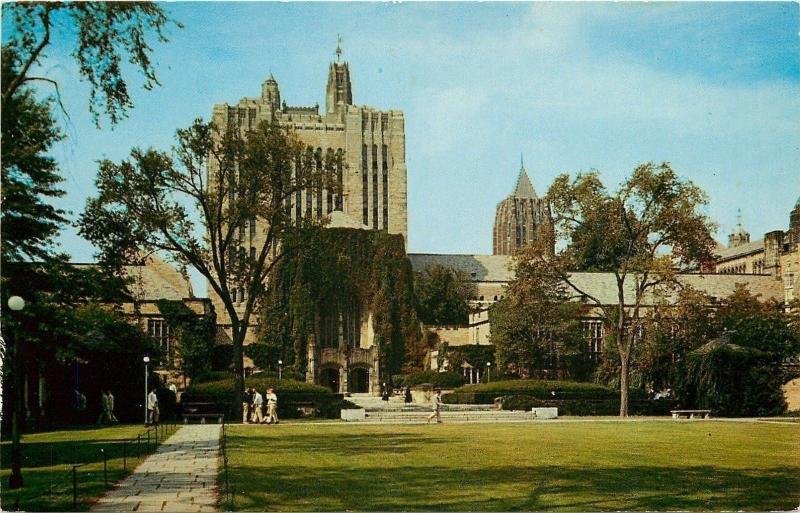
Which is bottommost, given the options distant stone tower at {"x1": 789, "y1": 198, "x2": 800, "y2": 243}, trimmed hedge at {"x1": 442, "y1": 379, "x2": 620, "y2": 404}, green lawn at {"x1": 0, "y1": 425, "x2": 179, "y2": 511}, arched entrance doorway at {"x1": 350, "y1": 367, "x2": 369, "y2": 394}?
arched entrance doorway at {"x1": 350, "y1": 367, "x2": 369, "y2": 394}

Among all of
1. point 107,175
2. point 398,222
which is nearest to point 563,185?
point 107,175

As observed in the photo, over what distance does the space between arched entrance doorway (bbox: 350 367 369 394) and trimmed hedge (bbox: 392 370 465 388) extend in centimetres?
493

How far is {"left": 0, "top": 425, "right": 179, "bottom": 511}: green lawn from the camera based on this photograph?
1324 centimetres

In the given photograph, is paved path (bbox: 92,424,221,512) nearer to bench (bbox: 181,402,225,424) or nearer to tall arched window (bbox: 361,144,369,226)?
bench (bbox: 181,402,225,424)

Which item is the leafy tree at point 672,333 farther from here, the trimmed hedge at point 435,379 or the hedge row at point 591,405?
the trimmed hedge at point 435,379

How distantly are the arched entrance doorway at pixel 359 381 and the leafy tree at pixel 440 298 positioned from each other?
1294 cm

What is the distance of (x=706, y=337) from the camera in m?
53.8

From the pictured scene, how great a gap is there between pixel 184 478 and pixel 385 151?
3517 inches

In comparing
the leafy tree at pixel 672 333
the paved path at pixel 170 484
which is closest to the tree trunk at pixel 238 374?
the paved path at pixel 170 484

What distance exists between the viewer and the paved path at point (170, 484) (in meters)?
12.8

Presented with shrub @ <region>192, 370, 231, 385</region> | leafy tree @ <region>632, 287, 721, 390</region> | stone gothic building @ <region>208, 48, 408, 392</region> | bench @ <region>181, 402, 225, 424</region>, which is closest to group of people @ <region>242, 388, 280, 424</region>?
bench @ <region>181, 402, 225, 424</region>

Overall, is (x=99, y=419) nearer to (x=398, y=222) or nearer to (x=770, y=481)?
(x=770, y=481)

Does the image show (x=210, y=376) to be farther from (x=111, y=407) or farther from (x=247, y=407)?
(x=111, y=407)

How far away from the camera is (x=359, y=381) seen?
78.3m
